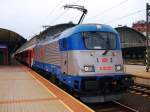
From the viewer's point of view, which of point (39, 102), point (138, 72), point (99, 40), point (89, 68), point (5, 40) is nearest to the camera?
point (39, 102)

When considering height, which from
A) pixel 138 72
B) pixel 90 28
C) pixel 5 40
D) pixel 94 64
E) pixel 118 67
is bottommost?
pixel 138 72

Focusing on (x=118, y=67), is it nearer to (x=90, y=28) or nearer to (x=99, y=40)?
(x=99, y=40)

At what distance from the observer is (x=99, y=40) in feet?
A: 41.3

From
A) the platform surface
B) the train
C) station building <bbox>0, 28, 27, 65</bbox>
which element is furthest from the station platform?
station building <bbox>0, 28, 27, 65</bbox>

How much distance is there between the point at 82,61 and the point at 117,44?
1852 millimetres

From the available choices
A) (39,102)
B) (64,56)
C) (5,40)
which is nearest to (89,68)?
(64,56)

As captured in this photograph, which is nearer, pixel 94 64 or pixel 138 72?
pixel 94 64

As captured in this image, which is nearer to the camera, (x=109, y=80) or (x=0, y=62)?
(x=109, y=80)

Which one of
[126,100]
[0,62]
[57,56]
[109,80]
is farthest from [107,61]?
[0,62]

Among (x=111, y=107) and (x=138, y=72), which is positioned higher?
(x=138, y=72)

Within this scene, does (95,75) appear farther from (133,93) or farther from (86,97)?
(133,93)

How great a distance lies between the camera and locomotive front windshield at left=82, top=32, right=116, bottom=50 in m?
12.4

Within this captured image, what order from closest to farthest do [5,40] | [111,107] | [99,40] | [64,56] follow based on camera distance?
[111,107] < [99,40] < [64,56] < [5,40]

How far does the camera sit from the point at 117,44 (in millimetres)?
12914
